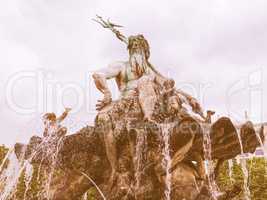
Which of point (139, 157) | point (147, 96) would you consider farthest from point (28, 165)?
point (147, 96)

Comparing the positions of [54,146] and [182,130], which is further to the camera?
[54,146]

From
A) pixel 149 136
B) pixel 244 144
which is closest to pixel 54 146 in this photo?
pixel 149 136

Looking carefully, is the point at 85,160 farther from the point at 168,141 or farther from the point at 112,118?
the point at 168,141

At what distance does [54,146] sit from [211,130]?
2689mm

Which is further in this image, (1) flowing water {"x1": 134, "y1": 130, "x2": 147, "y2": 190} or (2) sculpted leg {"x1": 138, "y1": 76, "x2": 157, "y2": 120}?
(2) sculpted leg {"x1": 138, "y1": 76, "x2": 157, "y2": 120}

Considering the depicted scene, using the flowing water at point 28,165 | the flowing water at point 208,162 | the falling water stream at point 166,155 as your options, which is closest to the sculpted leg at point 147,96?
the falling water stream at point 166,155

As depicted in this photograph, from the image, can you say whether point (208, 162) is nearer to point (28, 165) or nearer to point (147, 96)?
point (147, 96)

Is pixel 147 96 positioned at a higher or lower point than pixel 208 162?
higher

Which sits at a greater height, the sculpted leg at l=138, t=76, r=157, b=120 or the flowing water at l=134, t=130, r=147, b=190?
the sculpted leg at l=138, t=76, r=157, b=120

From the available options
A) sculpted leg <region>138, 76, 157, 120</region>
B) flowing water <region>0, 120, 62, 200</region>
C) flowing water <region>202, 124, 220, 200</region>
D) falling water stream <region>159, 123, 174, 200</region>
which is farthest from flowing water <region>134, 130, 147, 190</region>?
flowing water <region>0, 120, 62, 200</region>

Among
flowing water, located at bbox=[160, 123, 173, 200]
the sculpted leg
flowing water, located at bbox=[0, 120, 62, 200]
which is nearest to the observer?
flowing water, located at bbox=[160, 123, 173, 200]

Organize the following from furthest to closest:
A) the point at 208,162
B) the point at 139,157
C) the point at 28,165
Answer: the point at 28,165 < the point at 208,162 < the point at 139,157

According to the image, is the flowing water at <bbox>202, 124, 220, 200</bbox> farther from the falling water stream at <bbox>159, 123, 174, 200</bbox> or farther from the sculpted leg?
the sculpted leg

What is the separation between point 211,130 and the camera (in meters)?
8.27
